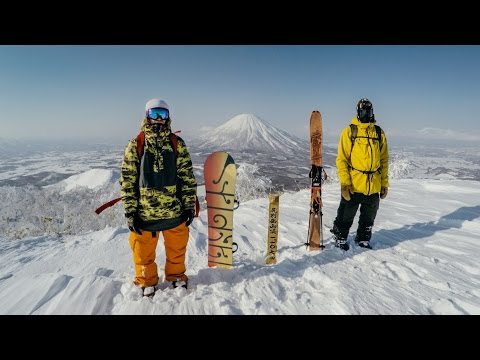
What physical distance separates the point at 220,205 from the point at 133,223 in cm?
131

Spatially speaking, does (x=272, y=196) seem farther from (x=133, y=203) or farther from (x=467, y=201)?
(x=467, y=201)

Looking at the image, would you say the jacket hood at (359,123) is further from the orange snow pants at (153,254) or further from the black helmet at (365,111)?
the orange snow pants at (153,254)

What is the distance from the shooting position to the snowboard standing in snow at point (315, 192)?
4.70 m

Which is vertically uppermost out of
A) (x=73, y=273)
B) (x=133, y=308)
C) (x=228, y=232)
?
(x=228, y=232)

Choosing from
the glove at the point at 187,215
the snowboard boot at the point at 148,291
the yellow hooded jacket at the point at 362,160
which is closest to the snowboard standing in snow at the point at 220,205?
the glove at the point at 187,215

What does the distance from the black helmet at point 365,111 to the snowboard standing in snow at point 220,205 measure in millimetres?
2218

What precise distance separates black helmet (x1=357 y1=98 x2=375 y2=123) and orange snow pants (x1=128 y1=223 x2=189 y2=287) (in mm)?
3242

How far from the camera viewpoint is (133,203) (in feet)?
10.3

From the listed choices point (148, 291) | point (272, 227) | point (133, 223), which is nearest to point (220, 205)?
point (272, 227)

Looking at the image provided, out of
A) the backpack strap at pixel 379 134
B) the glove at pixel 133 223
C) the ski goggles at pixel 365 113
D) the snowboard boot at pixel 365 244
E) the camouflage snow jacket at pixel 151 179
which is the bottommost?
the snowboard boot at pixel 365 244
